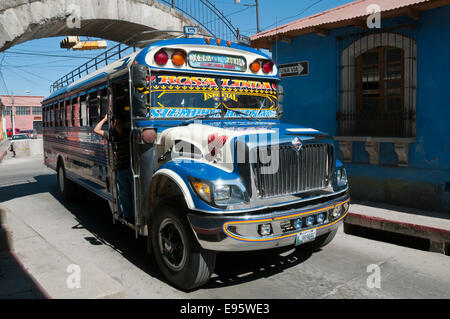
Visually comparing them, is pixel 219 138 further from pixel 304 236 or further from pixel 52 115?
pixel 52 115

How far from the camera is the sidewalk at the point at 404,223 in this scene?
5637 millimetres

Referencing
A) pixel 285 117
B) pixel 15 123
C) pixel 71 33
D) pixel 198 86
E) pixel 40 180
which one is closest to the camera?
pixel 198 86

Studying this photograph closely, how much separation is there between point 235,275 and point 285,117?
20.2 feet

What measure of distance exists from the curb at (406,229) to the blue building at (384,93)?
1.54 meters

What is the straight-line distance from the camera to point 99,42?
1789 centimetres

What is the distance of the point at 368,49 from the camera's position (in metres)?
8.06

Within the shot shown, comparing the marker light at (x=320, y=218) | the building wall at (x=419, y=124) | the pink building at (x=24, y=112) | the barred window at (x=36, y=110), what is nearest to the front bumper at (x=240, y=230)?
the marker light at (x=320, y=218)

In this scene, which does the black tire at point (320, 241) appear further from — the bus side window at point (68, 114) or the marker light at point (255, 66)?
the bus side window at point (68, 114)

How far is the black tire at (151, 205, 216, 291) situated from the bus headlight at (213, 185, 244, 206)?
19.0 inches

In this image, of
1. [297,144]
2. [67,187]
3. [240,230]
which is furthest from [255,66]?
[67,187]

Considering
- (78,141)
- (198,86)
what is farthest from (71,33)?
(198,86)

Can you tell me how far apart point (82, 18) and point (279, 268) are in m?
8.32

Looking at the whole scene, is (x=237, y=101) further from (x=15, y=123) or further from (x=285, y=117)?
(x=15, y=123)

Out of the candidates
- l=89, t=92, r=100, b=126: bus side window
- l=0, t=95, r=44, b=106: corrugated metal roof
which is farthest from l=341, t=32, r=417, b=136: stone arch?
l=0, t=95, r=44, b=106: corrugated metal roof
